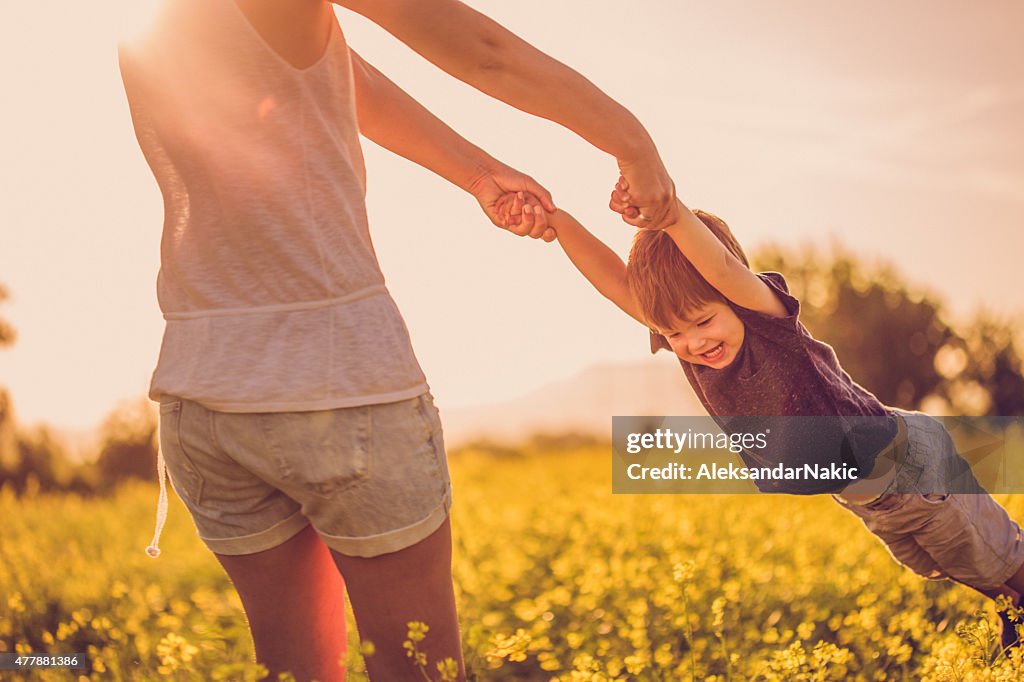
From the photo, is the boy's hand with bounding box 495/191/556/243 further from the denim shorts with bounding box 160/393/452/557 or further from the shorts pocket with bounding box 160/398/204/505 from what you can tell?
the shorts pocket with bounding box 160/398/204/505

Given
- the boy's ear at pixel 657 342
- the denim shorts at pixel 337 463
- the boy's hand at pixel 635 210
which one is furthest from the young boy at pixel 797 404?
the denim shorts at pixel 337 463

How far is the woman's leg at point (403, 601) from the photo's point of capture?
1.55 m

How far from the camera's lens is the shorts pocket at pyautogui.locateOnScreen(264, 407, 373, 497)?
1460 mm

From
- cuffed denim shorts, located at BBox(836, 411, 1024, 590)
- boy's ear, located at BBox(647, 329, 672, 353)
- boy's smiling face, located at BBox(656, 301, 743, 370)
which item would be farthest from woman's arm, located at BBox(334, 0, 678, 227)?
cuffed denim shorts, located at BBox(836, 411, 1024, 590)

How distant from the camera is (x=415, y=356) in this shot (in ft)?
5.14

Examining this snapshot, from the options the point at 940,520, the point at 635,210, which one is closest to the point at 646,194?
the point at 635,210

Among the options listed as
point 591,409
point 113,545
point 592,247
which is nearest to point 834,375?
point 592,247

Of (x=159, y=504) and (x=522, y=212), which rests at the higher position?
(x=522, y=212)

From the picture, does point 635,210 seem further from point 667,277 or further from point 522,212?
point 667,277

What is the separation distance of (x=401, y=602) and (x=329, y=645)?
1.17 ft

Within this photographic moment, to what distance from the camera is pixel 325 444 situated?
4.79ft

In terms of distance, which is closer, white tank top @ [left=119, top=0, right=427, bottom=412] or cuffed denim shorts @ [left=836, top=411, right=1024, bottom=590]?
white tank top @ [left=119, top=0, right=427, bottom=412]

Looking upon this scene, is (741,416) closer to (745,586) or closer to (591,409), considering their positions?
(745,586)

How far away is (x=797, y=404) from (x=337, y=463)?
152 cm
